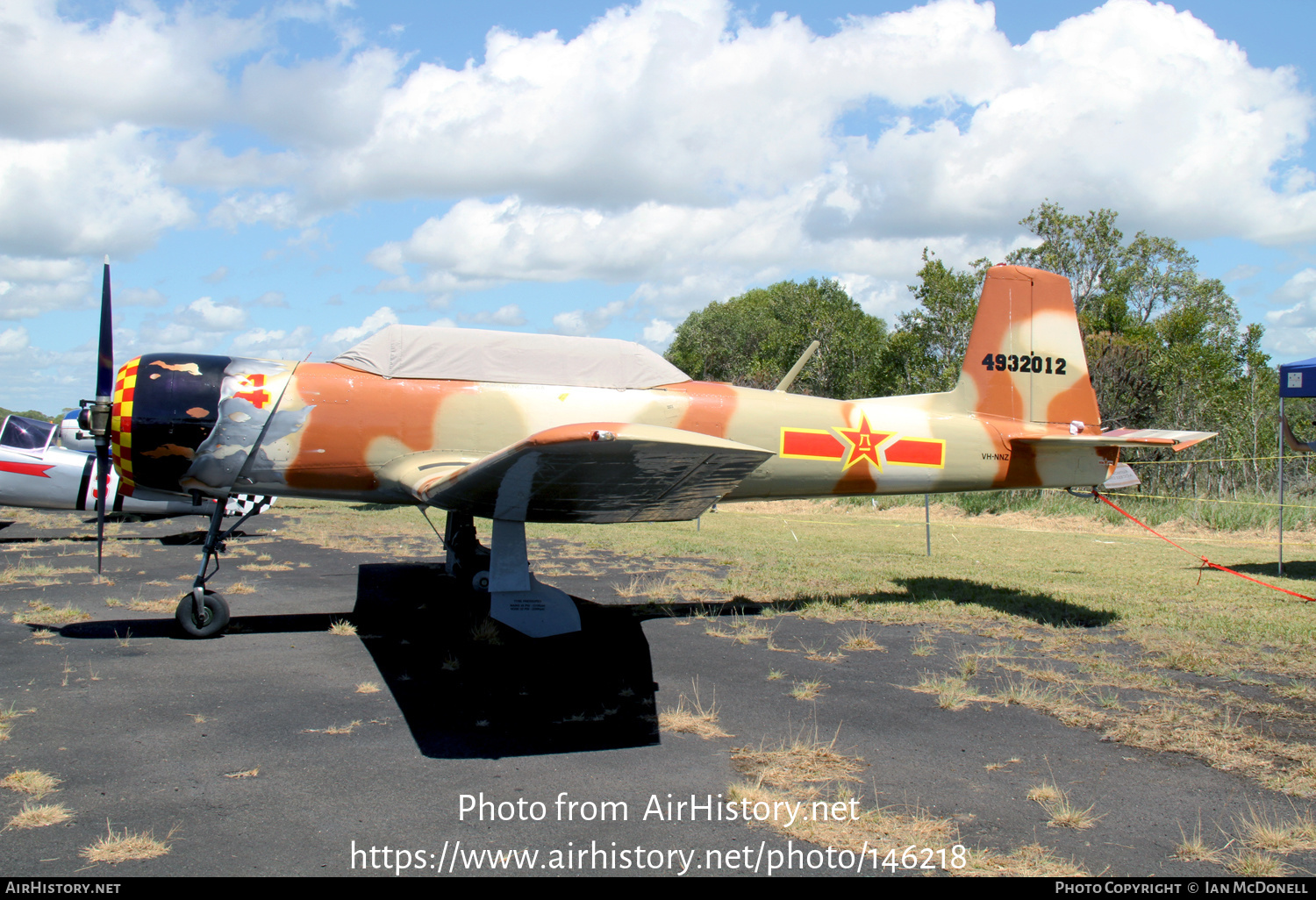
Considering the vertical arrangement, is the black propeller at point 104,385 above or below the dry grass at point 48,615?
above

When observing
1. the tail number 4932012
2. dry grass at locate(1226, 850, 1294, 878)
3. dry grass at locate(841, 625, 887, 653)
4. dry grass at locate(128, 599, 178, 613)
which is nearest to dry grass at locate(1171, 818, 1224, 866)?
dry grass at locate(1226, 850, 1294, 878)

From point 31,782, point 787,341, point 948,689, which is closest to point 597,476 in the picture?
point 948,689

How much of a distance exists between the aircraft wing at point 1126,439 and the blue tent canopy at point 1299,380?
4299mm

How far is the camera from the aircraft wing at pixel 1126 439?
7629 mm

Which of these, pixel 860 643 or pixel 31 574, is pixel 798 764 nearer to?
pixel 860 643

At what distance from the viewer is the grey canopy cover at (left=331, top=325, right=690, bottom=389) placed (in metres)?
6.91

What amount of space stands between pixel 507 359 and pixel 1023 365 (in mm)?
5410

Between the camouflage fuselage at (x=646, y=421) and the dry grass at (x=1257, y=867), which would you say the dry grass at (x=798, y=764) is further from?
the camouflage fuselage at (x=646, y=421)

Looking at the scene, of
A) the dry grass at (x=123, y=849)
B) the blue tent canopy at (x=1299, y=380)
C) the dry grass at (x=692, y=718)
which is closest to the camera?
the dry grass at (x=123, y=849)

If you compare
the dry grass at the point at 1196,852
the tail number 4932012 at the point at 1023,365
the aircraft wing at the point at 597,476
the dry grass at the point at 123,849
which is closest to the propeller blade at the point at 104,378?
the aircraft wing at the point at 597,476

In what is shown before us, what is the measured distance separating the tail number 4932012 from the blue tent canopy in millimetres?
4783

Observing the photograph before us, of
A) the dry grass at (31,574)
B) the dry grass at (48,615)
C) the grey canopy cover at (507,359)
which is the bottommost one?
the dry grass at (48,615)

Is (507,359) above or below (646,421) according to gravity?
above

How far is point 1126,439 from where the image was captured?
795cm
